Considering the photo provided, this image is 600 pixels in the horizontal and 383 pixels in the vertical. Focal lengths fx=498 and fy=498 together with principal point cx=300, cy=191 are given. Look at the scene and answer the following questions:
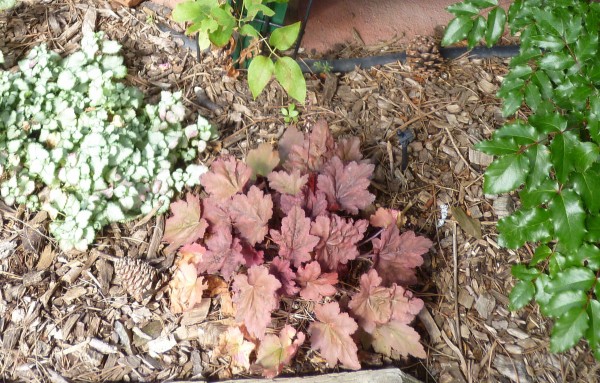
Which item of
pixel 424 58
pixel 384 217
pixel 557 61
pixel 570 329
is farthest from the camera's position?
pixel 424 58

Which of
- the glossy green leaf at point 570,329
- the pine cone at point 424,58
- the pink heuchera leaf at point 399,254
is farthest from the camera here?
the pine cone at point 424,58

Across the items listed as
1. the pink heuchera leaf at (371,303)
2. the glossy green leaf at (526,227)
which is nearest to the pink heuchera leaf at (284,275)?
the pink heuchera leaf at (371,303)

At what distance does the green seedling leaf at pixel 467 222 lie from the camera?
214 cm

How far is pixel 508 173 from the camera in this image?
142cm

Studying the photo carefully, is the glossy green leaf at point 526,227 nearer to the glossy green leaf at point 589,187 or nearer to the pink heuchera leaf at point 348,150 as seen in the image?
the glossy green leaf at point 589,187

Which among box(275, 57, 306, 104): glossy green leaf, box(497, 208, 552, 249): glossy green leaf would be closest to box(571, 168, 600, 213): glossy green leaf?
box(497, 208, 552, 249): glossy green leaf

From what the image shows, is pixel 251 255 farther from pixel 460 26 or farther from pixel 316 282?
pixel 460 26

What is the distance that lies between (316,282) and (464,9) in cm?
110

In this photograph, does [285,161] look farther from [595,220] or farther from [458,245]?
[595,220]

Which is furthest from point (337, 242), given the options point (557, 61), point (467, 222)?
point (557, 61)

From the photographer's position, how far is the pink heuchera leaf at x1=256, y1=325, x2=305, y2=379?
66.9 inches

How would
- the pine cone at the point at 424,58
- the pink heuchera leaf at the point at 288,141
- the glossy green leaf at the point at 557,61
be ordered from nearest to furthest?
the glossy green leaf at the point at 557,61, the pink heuchera leaf at the point at 288,141, the pine cone at the point at 424,58

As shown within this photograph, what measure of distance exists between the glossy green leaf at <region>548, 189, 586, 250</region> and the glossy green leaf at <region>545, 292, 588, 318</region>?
131mm

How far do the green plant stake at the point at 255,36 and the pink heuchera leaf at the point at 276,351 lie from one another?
2.72 feet
